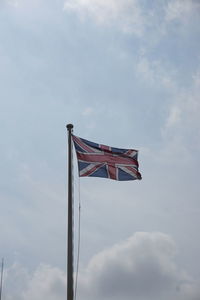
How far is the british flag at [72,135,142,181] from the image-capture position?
22828mm

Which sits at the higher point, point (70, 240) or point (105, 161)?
point (105, 161)

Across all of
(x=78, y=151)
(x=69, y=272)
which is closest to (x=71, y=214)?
(x=69, y=272)

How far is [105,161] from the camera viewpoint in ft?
77.1

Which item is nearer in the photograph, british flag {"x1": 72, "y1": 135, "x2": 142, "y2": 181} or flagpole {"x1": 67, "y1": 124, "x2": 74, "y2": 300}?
flagpole {"x1": 67, "y1": 124, "x2": 74, "y2": 300}

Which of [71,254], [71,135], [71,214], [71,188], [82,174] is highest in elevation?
[71,135]

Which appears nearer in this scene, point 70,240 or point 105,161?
point 70,240

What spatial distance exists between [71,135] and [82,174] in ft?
7.11

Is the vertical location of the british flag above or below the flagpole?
above

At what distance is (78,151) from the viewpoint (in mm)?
22859

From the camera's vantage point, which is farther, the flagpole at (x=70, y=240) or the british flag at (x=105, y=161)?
the british flag at (x=105, y=161)

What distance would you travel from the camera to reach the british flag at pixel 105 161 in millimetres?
22828

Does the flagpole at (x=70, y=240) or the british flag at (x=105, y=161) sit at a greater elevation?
the british flag at (x=105, y=161)

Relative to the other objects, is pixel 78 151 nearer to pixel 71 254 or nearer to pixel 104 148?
pixel 104 148

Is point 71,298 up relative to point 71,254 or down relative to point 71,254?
down
